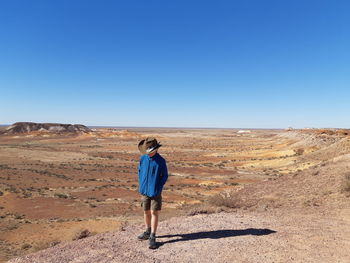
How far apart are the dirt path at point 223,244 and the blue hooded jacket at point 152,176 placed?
3.72ft

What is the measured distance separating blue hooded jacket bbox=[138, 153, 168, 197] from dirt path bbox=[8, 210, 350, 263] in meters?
1.13

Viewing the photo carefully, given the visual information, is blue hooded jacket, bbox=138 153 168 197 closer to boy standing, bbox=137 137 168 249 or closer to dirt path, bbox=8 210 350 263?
boy standing, bbox=137 137 168 249

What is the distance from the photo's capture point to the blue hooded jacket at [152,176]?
5.74 metres

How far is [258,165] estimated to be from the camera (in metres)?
39.6

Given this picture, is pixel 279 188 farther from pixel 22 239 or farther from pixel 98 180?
pixel 98 180

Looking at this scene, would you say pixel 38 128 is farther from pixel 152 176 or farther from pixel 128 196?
pixel 152 176

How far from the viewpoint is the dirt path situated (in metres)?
5.08

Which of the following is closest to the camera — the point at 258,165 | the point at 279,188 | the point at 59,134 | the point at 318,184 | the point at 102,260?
the point at 102,260

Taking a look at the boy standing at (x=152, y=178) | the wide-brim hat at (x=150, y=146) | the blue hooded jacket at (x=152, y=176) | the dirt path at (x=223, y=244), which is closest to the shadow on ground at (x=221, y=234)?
the dirt path at (x=223, y=244)

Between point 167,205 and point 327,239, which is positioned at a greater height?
point 327,239

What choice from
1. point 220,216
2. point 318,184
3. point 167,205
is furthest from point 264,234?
point 167,205

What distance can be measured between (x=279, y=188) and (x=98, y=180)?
21875mm

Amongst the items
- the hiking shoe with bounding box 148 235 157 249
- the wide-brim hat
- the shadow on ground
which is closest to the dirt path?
the shadow on ground

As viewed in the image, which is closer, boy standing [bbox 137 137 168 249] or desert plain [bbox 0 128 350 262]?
boy standing [bbox 137 137 168 249]
